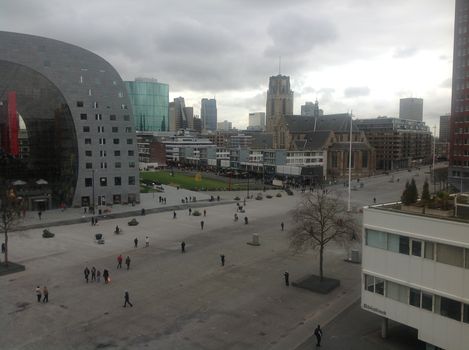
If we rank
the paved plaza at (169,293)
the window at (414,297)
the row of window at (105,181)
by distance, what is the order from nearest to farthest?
the window at (414,297)
the paved plaza at (169,293)
the row of window at (105,181)

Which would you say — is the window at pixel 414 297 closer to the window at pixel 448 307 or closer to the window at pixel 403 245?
the window at pixel 448 307

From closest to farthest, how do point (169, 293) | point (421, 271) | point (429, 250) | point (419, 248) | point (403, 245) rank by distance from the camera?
point (429, 250) → point (421, 271) → point (419, 248) → point (403, 245) → point (169, 293)

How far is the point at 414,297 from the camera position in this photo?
1950cm

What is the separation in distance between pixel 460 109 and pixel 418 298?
71461 millimetres

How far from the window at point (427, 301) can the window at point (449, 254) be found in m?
1.74

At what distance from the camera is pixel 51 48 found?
5994 cm

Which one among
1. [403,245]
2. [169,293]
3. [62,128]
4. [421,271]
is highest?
[62,128]

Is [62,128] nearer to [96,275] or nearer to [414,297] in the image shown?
[96,275]

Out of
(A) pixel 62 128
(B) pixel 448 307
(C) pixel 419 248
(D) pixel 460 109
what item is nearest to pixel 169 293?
(C) pixel 419 248

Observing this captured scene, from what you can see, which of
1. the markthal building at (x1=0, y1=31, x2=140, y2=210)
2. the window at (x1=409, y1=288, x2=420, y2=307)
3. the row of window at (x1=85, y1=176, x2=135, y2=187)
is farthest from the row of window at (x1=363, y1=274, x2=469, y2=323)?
the row of window at (x1=85, y1=176, x2=135, y2=187)

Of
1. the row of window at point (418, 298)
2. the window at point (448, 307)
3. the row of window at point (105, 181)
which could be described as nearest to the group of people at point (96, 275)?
the row of window at point (418, 298)

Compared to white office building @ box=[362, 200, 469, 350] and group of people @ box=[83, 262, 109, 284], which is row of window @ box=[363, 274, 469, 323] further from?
group of people @ box=[83, 262, 109, 284]

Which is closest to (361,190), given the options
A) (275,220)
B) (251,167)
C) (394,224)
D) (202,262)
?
(251,167)

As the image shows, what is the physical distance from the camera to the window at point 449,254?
17.8 metres
